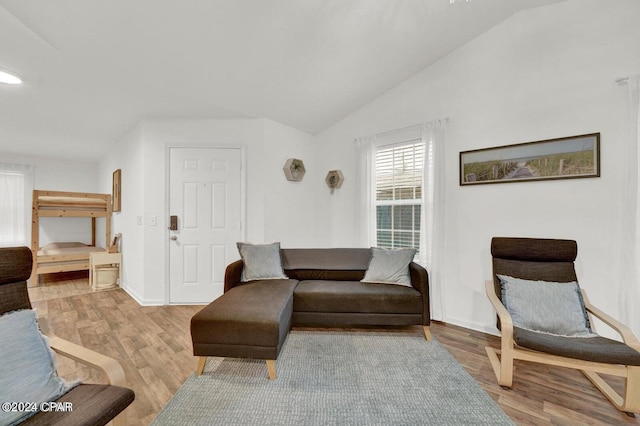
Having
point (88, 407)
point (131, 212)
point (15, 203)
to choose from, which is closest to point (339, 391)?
point (88, 407)

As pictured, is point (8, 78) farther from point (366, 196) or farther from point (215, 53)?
point (366, 196)

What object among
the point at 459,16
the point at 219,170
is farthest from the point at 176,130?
the point at 459,16

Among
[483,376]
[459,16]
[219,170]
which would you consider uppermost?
[459,16]

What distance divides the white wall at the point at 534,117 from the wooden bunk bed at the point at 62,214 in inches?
210

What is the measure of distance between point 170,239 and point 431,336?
10.6 ft

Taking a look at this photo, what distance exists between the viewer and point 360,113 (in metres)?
3.58

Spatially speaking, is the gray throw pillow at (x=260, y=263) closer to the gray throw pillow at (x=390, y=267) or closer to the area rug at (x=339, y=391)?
the area rug at (x=339, y=391)

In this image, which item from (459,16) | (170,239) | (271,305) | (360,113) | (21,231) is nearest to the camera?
(271,305)

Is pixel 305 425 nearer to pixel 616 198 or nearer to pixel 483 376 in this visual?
pixel 483 376

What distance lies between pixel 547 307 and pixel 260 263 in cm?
252

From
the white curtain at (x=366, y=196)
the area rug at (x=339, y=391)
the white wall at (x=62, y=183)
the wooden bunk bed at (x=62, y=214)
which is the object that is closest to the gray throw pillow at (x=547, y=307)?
the area rug at (x=339, y=391)

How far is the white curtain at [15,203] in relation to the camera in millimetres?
4844

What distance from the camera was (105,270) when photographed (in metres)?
3.97

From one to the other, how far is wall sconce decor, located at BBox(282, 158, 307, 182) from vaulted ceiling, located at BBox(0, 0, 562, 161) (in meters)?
0.57
